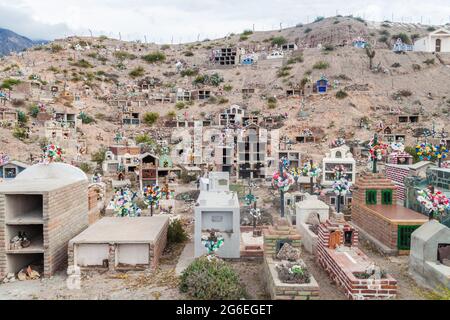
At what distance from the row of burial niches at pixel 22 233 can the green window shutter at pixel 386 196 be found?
708 inches

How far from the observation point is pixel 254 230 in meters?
21.2

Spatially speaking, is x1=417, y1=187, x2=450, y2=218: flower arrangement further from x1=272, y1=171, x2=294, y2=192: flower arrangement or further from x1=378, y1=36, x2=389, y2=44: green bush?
x1=378, y1=36, x2=389, y2=44: green bush

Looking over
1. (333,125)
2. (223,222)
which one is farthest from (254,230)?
(333,125)

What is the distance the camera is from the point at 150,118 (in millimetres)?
69250

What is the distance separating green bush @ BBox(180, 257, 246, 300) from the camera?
43.8 ft

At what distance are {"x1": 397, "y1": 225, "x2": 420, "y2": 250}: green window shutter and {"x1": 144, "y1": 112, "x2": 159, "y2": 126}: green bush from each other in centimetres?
5486

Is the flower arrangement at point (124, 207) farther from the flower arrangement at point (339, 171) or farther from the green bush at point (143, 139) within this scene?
the green bush at point (143, 139)

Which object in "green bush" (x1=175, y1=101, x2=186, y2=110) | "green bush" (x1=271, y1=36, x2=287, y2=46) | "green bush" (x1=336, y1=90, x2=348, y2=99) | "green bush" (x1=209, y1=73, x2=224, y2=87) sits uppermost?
"green bush" (x1=271, y1=36, x2=287, y2=46)

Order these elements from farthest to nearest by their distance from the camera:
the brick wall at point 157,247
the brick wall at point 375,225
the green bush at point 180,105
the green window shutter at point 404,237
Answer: the green bush at point 180,105 < the brick wall at point 375,225 < the green window shutter at point 404,237 < the brick wall at point 157,247

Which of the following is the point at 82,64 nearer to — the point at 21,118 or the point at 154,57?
the point at 154,57

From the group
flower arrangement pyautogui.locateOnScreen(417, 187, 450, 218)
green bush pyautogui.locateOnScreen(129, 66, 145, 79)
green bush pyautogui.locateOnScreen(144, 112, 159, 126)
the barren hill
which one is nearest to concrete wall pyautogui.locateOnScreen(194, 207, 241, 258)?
flower arrangement pyautogui.locateOnScreen(417, 187, 450, 218)

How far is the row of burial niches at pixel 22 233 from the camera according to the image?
15.6 m

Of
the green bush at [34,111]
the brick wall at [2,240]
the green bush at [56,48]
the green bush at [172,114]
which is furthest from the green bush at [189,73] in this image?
the brick wall at [2,240]

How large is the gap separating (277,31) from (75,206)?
405 ft
